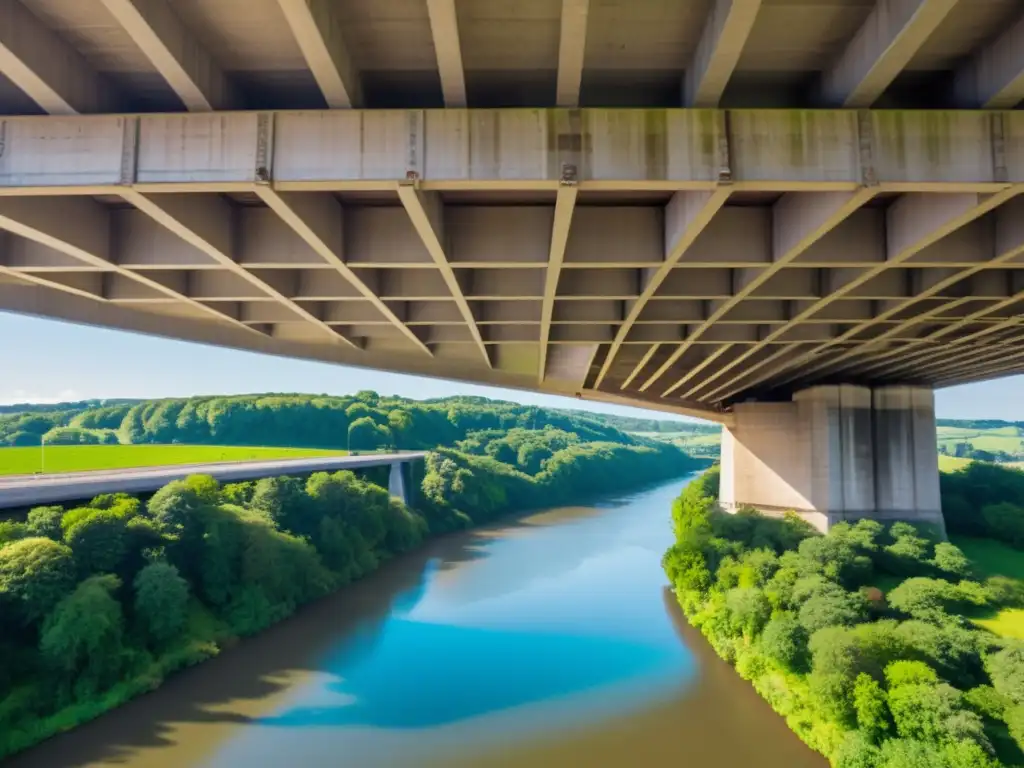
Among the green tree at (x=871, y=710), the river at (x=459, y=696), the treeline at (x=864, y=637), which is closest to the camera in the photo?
the treeline at (x=864, y=637)

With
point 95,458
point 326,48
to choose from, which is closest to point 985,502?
point 326,48

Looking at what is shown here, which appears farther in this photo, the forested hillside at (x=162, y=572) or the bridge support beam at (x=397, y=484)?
the bridge support beam at (x=397, y=484)

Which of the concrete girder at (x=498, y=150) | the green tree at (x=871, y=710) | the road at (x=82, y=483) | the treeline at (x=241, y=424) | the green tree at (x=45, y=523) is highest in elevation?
the concrete girder at (x=498, y=150)

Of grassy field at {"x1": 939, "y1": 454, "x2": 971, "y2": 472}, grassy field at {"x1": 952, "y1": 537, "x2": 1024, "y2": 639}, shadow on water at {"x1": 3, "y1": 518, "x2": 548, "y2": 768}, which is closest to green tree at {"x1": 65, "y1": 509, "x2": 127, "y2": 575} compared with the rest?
shadow on water at {"x1": 3, "y1": 518, "x2": 548, "y2": 768}

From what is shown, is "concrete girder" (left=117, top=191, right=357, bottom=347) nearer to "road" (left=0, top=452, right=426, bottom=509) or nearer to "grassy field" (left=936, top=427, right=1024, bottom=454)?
"road" (left=0, top=452, right=426, bottom=509)

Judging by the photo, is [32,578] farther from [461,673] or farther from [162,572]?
[461,673]

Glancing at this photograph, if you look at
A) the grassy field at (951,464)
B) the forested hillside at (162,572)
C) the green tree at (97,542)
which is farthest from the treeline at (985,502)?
the green tree at (97,542)

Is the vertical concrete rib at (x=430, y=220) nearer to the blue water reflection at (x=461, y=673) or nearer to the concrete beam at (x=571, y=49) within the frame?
the concrete beam at (x=571, y=49)
